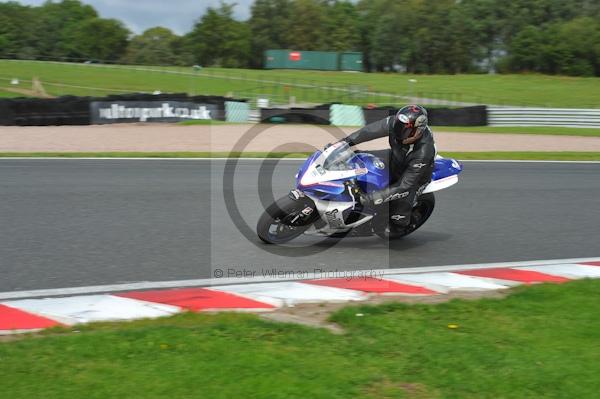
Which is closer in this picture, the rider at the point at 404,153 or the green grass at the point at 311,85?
the rider at the point at 404,153

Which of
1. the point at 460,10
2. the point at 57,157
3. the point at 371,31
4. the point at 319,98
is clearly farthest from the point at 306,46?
the point at 57,157

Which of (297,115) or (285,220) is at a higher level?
(297,115)

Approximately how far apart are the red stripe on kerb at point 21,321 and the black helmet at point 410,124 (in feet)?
12.3

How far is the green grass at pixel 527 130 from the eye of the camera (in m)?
25.6

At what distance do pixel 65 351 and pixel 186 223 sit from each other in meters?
4.41

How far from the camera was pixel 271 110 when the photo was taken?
25.3 m

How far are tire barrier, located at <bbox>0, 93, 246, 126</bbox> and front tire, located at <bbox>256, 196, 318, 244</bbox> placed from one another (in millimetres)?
17149

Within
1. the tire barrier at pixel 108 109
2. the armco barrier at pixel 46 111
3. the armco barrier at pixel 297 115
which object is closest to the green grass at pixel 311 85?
the armco barrier at pixel 297 115

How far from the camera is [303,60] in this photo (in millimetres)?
71250

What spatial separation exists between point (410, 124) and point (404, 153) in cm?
39

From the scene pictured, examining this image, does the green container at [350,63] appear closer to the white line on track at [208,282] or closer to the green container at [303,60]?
the green container at [303,60]

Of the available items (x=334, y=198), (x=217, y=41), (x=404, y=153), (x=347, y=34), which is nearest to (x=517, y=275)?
(x=404, y=153)

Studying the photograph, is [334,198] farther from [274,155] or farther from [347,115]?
[347,115]

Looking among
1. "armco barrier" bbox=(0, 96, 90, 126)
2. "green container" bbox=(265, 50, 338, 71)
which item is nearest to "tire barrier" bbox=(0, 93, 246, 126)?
"armco barrier" bbox=(0, 96, 90, 126)
